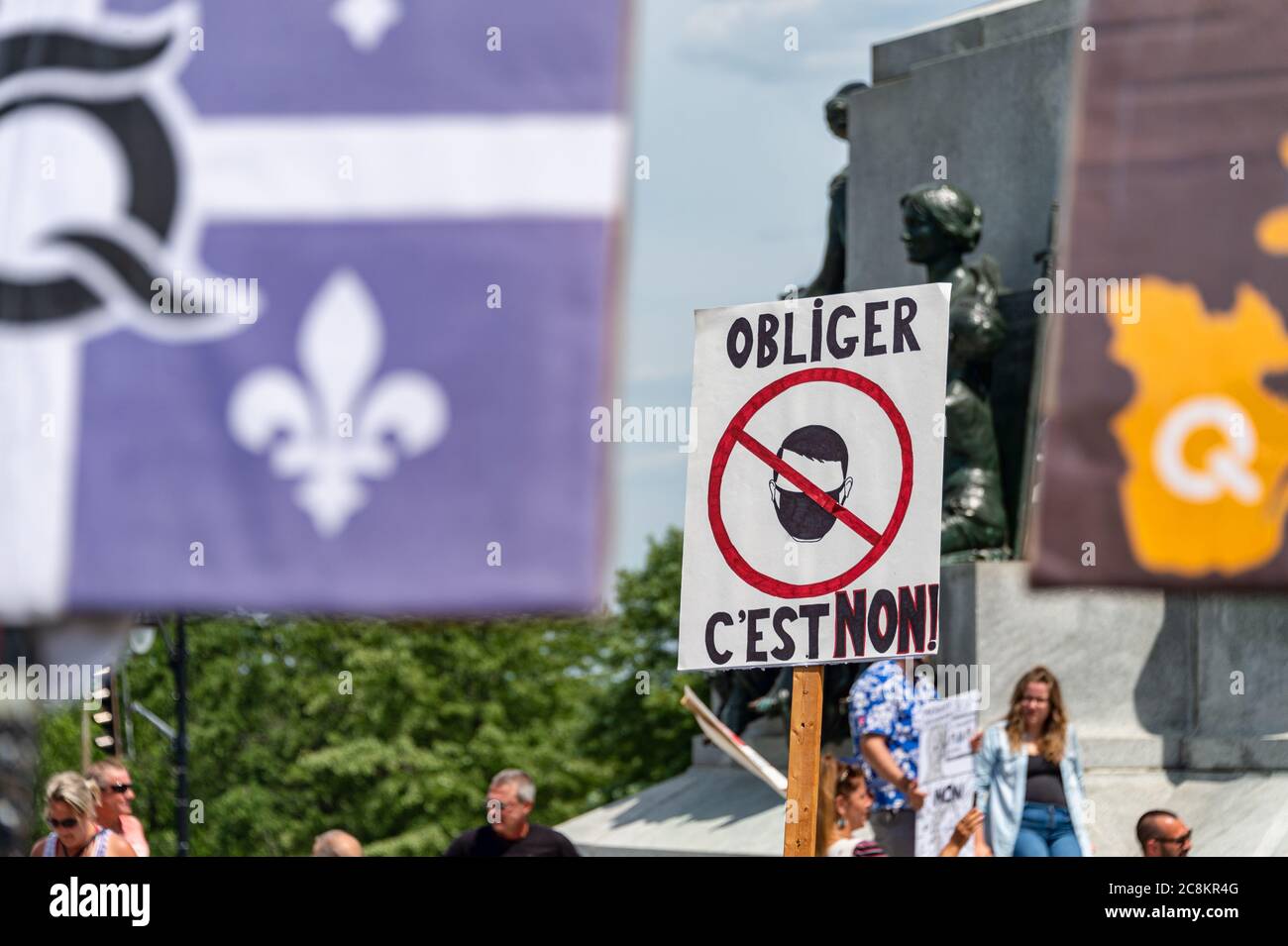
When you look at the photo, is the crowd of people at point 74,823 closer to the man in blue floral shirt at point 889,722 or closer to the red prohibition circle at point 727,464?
the red prohibition circle at point 727,464

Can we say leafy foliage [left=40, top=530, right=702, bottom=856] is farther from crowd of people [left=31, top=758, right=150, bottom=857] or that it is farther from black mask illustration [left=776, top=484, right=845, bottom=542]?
black mask illustration [left=776, top=484, right=845, bottom=542]

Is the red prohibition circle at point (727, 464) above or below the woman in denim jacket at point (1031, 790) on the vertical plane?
above

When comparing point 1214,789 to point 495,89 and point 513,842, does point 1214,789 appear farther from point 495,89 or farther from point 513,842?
point 495,89

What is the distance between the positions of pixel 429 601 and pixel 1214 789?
784 cm

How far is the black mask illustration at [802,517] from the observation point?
21.4 ft

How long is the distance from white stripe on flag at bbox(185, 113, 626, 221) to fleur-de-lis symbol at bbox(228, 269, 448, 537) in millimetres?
195

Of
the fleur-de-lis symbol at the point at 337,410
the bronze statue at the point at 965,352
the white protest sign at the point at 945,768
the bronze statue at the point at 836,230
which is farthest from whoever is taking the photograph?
the bronze statue at the point at 836,230

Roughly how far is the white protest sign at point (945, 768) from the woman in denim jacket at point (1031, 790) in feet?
0.72

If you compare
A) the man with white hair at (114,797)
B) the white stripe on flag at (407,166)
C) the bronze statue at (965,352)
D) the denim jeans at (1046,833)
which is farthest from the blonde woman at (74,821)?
the bronze statue at (965,352)

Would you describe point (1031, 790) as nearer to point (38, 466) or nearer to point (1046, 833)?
point (1046, 833)

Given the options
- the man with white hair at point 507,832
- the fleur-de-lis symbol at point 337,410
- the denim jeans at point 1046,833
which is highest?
the fleur-de-lis symbol at point 337,410

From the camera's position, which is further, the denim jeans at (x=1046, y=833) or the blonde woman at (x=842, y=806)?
the denim jeans at (x=1046, y=833)

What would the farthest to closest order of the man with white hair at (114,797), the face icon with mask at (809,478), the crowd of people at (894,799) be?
the man with white hair at (114,797) < the crowd of people at (894,799) < the face icon with mask at (809,478)
